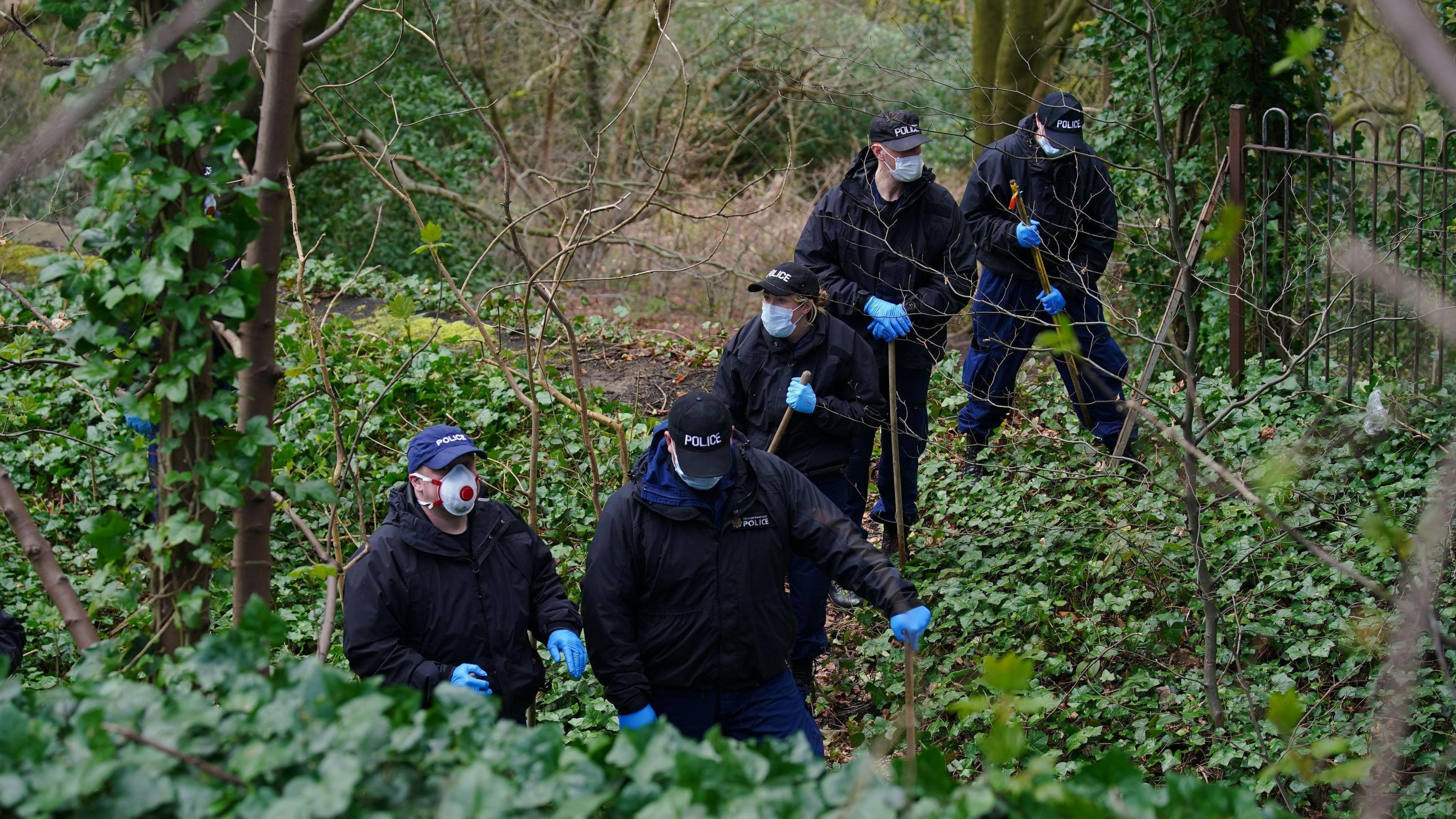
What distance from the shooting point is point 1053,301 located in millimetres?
6387

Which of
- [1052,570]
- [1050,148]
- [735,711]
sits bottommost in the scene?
[1052,570]

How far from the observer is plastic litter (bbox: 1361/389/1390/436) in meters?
6.16

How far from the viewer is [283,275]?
10984mm

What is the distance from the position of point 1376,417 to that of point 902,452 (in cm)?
241

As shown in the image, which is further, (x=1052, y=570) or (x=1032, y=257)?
(x=1032, y=257)

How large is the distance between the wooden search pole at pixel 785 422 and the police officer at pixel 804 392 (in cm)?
1

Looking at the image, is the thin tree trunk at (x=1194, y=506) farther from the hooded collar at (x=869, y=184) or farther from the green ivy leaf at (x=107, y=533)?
the green ivy leaf at (x=107, y=533)

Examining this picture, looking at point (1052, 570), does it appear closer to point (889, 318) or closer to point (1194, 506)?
point (889, 318)

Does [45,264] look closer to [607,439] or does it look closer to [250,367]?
[250,367]

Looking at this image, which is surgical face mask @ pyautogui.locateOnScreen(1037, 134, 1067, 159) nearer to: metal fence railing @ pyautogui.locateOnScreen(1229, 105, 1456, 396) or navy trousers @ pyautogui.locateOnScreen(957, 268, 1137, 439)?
navy trousers @ pyautogui.locateOnScreen(957, 268, 1137, 439)

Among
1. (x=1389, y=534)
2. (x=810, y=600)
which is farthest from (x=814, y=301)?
(x=1389, y=534)

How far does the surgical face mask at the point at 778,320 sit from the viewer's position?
5.46 metres

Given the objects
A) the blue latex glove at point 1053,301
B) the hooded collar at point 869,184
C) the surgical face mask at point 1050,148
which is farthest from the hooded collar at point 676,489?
the surgical face mask at point 1050,148

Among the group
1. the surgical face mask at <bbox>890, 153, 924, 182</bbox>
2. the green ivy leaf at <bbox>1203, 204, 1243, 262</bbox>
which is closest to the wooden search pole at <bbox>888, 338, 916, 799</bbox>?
the surgical face mask at <bbox>890, 153, 924, 182</bbox>
